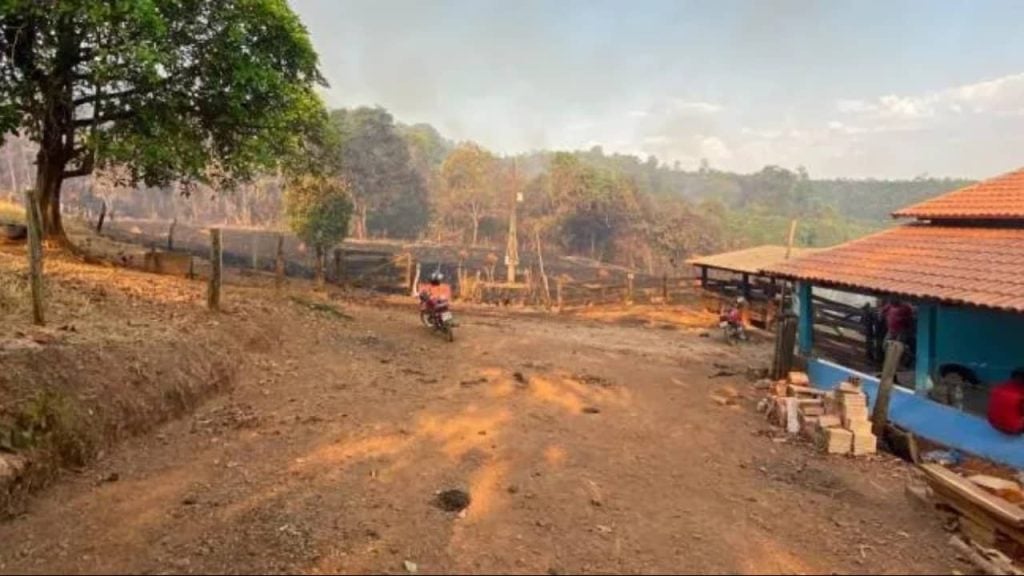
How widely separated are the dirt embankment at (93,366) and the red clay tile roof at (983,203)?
507 inches

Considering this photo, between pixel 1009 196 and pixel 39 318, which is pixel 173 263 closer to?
pixel 39 318

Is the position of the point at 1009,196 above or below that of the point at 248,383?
above

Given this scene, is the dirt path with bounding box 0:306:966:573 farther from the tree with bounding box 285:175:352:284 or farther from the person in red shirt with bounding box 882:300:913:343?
the tree with bounding box 285:175:352:284

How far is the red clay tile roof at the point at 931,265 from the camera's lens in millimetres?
9477

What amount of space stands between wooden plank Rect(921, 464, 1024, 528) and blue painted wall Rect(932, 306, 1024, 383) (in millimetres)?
5056

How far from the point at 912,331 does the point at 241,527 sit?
38.4 ft

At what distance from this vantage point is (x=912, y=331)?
1220 centimetres

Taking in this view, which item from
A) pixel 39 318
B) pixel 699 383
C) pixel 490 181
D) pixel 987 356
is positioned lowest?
pixel 699 383

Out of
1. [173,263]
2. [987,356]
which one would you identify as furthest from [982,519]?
[173,263]

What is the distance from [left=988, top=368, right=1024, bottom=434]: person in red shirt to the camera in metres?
8.71

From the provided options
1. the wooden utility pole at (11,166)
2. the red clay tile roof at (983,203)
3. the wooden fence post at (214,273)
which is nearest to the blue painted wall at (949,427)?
the red clay tile roof at (983,203)

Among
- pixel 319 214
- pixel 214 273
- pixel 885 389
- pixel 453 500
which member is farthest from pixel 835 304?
pixel 319 214

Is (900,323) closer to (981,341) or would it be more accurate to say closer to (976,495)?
(981,341)

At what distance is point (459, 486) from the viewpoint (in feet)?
21.4
